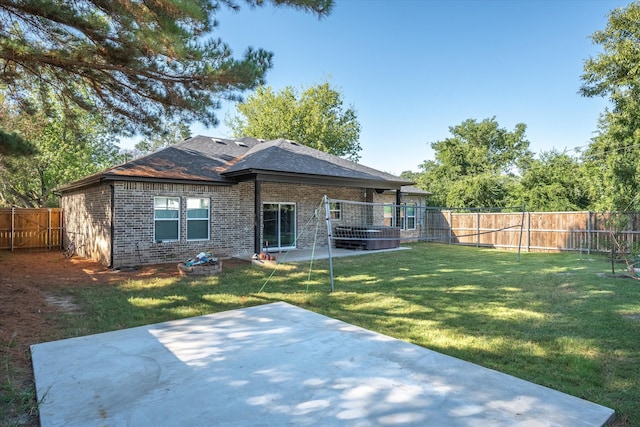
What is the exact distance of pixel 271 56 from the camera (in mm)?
6969

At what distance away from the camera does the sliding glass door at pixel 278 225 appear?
→ 1393cm

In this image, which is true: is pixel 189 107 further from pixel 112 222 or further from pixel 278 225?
pixel 278 225

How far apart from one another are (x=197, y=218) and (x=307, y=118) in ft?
75.1

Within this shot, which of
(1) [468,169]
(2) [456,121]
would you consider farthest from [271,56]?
(2) [456,121]

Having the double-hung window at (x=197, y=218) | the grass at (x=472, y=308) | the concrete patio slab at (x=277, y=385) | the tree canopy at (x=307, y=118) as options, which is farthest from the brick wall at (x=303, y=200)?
the tree canopy at (x=307, y=118)

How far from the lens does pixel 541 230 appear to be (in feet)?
52.2

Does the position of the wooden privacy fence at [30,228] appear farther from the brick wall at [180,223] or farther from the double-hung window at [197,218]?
the double-hung window at [197,218]

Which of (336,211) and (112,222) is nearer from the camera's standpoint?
(112,222)

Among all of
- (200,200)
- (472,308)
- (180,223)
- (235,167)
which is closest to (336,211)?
(235,167)

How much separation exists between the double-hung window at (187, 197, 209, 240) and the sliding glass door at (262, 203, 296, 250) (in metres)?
2.26

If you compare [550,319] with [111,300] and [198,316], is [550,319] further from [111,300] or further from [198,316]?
[111,300]

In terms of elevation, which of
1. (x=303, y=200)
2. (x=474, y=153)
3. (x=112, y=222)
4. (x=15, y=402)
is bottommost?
(x=15, y=402)

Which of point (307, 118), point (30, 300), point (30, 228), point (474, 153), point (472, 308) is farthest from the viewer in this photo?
point (474, 153)

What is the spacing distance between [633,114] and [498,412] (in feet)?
59.3
